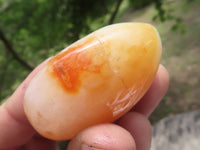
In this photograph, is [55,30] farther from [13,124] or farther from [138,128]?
[138,128]

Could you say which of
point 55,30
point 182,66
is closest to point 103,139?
point 55,30

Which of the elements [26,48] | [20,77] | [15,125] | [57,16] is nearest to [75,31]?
[57,16]

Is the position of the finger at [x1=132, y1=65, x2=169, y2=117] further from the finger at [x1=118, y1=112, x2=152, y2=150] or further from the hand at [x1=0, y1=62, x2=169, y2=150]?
the finger at [x1=118, y1=112, x2=152, y2=150]

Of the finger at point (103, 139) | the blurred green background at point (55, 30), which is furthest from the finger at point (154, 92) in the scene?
the blurred green background at point (55, 30)

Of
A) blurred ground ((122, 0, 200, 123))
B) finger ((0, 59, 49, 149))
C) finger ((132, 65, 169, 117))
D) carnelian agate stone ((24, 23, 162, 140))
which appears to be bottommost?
blurred ground ((122, 0, 200, 123))

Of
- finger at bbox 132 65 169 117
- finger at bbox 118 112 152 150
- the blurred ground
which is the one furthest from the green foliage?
finger at bbox 118 112 152 150

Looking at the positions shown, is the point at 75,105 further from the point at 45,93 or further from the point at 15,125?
the point at 15,125
